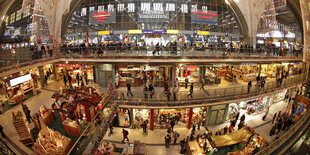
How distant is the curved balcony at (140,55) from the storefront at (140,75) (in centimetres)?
190

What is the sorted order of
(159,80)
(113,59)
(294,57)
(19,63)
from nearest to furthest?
(19,63) < (113,59) < (159,80) < (294,57)

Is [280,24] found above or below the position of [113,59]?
above

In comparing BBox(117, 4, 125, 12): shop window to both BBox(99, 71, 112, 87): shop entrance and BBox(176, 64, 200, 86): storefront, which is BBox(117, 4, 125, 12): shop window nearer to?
BBox(99, 71, 112, 87): shop entrance

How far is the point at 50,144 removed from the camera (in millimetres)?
6234

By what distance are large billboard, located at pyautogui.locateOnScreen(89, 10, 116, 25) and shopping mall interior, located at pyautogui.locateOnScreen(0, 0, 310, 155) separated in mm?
198

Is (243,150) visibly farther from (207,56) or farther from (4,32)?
(4,32)

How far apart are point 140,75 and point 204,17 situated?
1821 centimetres

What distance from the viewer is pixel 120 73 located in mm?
16453

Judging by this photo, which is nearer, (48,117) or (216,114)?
(48,117)

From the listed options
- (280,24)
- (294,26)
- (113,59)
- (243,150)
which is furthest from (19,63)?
(294,26)

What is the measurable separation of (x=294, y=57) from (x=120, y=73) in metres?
24.9

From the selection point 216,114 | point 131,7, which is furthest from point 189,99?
point 131,7

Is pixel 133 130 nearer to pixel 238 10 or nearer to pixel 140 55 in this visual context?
pixel 140 55

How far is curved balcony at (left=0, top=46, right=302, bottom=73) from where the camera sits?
1279 cm
